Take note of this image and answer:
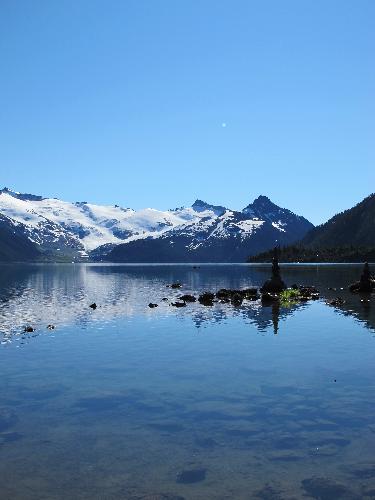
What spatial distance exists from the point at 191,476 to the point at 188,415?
7.02 m

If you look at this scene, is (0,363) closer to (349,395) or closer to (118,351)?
(118,351)

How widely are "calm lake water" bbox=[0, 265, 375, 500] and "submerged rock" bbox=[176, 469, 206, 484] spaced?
107 mm

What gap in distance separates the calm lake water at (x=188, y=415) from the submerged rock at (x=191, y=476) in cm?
11

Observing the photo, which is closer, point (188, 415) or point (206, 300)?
point (188, 415)

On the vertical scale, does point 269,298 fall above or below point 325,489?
above

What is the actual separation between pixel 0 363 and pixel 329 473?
28.5 metres

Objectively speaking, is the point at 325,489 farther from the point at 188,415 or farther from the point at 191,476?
the point at 188,415

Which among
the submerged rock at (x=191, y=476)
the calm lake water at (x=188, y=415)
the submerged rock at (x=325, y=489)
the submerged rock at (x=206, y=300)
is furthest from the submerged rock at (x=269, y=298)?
the submerged rock at (x=325, y=489)

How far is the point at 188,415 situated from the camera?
2533 centimetres

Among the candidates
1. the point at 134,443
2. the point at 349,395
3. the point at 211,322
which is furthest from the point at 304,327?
the point at 134,443

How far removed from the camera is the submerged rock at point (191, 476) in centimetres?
1791

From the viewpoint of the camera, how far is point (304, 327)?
5722 centimetres

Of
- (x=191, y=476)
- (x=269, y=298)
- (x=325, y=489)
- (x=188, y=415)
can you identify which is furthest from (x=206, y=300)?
(x=325, y=489)

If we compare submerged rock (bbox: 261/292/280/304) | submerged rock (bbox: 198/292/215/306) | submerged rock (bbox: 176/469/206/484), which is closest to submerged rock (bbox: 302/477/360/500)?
submerged rock (bbox: 176/469/206/484)
